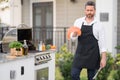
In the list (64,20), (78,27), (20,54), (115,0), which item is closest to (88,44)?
(78,27)

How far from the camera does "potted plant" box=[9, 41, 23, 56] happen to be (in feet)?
21.9

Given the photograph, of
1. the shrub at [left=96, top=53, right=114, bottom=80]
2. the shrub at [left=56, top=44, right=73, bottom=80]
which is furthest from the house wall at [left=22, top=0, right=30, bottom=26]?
the shrub at [left=96, top=53, right=114, bottom=80]

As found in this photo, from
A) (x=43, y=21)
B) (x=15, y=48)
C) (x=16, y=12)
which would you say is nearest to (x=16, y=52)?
(x=15, y=48)

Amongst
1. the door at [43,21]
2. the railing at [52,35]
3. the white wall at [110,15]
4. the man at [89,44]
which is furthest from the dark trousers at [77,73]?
the door at [43,21]

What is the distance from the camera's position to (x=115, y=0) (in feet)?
40.4

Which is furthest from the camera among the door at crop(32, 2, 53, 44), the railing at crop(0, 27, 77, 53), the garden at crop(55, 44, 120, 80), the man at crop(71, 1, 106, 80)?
the door at crop(32, 2, 53, 44)

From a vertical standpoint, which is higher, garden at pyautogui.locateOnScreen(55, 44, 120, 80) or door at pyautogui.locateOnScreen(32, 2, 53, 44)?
door at pyautogui.locateOnScreen(32, 2, 53, 44)

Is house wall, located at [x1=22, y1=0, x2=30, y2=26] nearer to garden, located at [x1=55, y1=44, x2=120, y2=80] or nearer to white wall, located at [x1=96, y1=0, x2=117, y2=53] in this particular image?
white wall, located at [x1=96, y1=0, x2=117, y2=53]

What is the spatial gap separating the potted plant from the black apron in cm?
95

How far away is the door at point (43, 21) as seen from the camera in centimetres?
1535

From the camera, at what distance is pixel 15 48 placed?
21.9 feet

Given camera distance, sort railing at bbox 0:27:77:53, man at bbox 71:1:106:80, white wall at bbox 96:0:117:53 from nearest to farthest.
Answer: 1. man at bbox 71:1:106:80
2. white wall at bbox 96:0:117:53
3. railing at bbox 0:27:77:53

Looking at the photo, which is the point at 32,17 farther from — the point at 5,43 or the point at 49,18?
the point at 5,43

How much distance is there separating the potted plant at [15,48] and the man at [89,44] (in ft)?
3.11
